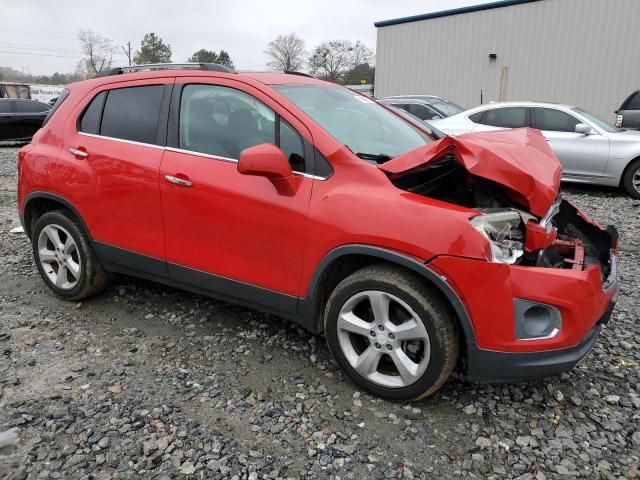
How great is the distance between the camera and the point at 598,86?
16672 mm

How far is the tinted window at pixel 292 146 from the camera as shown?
273cm

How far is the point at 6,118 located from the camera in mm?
14422

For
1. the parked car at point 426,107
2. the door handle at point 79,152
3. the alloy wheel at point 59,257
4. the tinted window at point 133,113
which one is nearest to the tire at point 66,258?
the alloy wheel at point 59,257

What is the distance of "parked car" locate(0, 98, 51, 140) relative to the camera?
14453 millimetres

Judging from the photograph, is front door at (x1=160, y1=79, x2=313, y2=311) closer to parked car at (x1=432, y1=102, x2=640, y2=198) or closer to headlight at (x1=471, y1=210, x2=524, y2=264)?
headlight at (x1=471, y1=210, x2=524, y2=264)

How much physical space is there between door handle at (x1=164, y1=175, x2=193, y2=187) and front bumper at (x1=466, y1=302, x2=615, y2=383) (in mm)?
1849

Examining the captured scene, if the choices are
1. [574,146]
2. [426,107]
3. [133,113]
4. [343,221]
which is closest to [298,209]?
[343,221]

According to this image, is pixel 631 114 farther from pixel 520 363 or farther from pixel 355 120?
pixel 520 363

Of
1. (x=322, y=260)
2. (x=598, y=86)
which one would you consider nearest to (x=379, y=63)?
(x=598, y=86)

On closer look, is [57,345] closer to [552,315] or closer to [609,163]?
[552,315]

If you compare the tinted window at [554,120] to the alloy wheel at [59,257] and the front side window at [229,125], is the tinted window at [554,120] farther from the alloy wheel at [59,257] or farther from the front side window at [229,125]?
the alloy wheel at [59,257]

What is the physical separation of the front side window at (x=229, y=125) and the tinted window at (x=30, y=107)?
1422cm

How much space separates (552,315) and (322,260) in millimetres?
1135

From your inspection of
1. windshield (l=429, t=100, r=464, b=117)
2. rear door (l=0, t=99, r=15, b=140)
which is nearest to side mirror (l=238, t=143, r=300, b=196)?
windshield (l=429, t=100, r=464, b=117)
